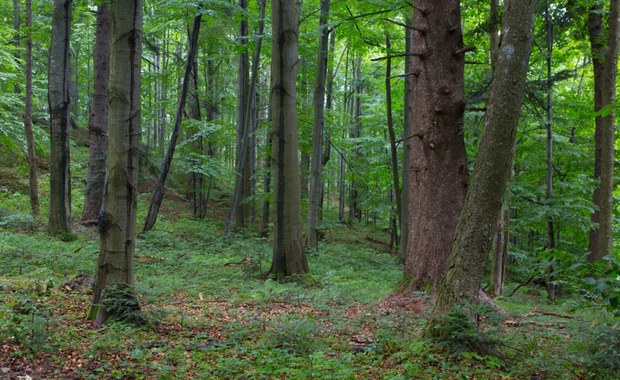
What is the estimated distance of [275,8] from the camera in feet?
28.8

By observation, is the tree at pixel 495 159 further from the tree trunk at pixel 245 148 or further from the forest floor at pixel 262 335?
the tree trunk at pixel 245 148

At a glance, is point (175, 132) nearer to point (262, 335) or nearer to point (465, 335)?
point (262, 335)

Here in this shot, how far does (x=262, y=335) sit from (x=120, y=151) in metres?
2.49

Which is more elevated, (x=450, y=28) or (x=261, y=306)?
(x=450, y=28)

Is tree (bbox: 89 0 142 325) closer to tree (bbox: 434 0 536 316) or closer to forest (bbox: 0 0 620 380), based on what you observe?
forest (bbox: 0 0 620 380)

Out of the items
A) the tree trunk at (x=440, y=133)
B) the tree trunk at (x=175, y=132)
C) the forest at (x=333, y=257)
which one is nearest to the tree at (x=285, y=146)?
the forest at (x=333, y=257)

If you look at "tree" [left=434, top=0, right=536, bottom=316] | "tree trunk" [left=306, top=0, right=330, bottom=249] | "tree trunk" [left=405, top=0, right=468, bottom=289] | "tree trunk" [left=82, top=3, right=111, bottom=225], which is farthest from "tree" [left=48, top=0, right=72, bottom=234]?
"tree" [left=434, top=0, right=536, bottom=316]

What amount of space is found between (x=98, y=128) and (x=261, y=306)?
9.26 meters

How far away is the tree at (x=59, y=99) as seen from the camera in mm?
10914

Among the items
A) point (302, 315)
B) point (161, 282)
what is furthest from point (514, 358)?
point (161, 282)

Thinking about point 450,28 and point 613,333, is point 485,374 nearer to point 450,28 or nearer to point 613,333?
point 613,333

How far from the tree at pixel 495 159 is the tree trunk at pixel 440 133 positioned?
2.12 m

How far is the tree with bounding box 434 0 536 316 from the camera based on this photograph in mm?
3859

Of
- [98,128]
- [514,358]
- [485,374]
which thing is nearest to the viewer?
[485,374]
